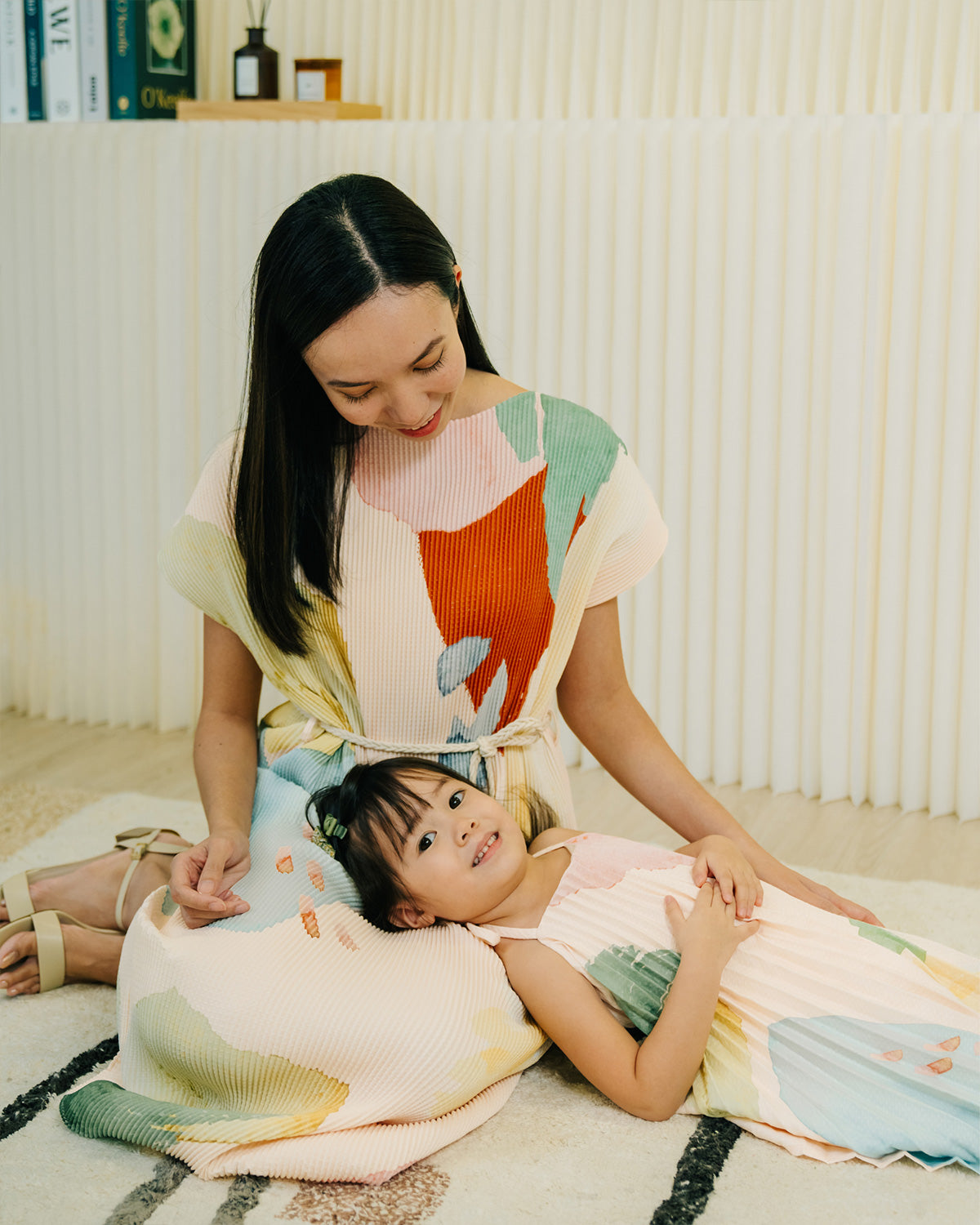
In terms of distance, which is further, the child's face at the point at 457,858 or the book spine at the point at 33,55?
the book spine at the point at 33,55

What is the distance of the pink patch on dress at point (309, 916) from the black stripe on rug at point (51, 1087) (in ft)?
1.15

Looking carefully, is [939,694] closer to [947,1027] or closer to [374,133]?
[947,1027]

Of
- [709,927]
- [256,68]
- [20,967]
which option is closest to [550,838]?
[709,927]

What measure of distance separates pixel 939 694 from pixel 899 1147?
4.01 ft

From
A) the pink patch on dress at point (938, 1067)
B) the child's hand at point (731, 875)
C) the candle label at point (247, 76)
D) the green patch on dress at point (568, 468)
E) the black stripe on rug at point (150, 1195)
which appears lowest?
the black stripe on rug at point (150, 1195)

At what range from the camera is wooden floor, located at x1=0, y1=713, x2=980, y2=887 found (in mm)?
2123

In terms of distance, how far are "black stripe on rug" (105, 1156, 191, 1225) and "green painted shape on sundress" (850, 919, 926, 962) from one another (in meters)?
0.71

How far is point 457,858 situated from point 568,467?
0.47m

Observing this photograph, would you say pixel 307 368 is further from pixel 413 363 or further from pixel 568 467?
pixel 568 467

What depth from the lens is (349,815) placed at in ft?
4.49

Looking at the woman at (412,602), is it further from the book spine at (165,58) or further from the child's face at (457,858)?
the book spine at (165,58)

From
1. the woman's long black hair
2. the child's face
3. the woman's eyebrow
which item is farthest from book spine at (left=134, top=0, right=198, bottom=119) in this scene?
the child's face

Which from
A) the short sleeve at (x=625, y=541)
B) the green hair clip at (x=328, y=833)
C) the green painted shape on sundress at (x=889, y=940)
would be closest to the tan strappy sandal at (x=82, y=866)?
the green hair clip at (x=328, y=833)

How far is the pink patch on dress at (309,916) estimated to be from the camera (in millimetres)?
1285
